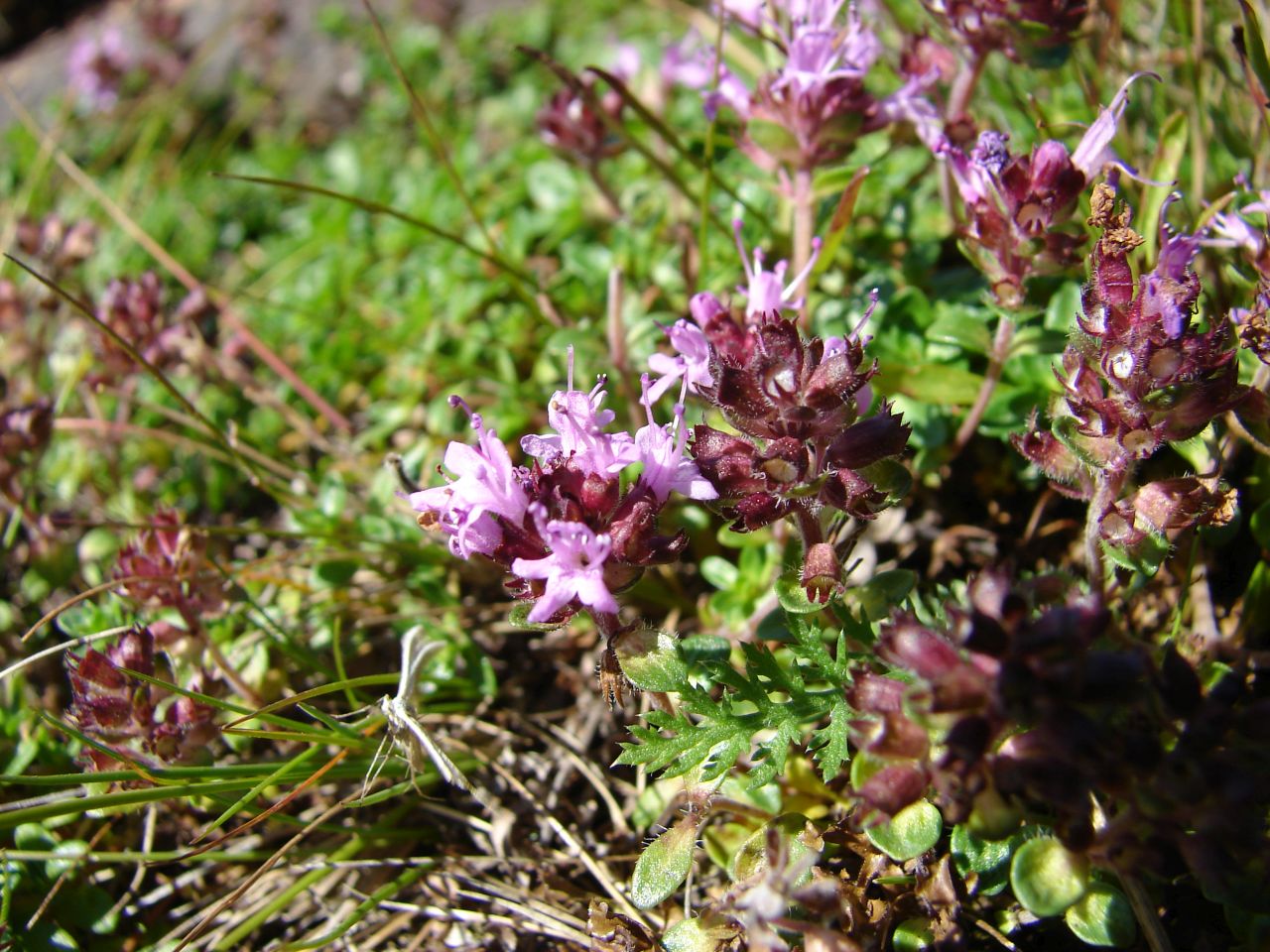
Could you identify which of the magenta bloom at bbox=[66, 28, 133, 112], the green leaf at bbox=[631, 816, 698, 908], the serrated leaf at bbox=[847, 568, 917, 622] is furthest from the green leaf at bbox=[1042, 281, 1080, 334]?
the magenta bloom at bbox=[66, 28, 133, 112]

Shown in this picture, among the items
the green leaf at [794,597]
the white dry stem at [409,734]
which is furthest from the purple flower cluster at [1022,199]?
the white dry stem at [409,734]

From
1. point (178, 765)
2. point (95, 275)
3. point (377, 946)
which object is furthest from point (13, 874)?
point (95, 275)

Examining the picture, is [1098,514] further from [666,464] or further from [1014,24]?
[1014,24]

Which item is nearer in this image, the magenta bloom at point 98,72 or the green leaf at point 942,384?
the green leaf at point 942,384

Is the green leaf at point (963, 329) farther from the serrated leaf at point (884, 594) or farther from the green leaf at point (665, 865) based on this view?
the green leaf at point (665, 865)

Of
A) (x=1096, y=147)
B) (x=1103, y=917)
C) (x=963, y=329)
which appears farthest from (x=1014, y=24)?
(x=1103, y=917)
